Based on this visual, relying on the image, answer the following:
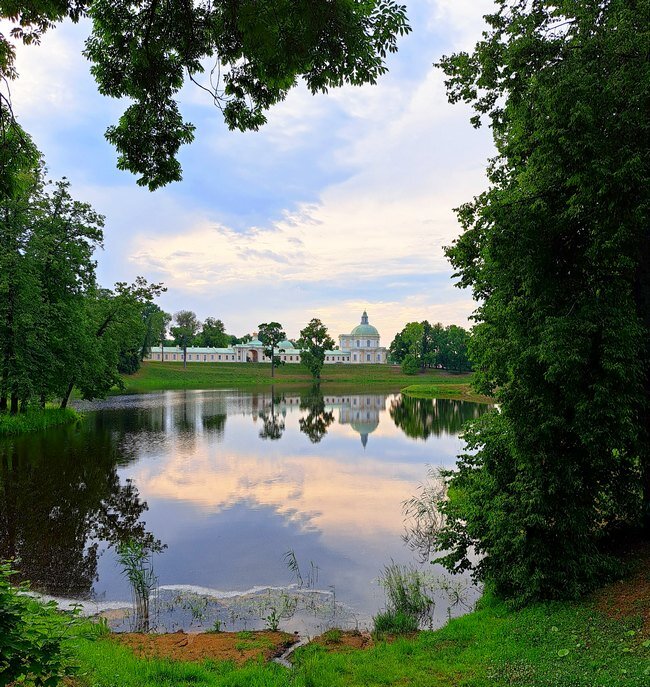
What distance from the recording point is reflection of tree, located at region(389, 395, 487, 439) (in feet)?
95.5

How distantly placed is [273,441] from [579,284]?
67.5 ft

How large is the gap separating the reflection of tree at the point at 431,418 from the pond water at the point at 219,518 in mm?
2344

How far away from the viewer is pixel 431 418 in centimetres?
3566

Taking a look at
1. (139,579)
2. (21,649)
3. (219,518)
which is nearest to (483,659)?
(21,649)

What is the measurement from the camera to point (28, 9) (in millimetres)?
5082

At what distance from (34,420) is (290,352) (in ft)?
345

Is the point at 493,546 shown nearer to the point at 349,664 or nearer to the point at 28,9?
the point at 349,664

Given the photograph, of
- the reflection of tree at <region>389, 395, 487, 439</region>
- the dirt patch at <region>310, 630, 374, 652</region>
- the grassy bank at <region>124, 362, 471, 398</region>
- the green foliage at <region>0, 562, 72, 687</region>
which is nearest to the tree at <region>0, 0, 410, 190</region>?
the green foliage at <region>0, 562, 72, 687</region>

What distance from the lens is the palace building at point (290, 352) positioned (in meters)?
114

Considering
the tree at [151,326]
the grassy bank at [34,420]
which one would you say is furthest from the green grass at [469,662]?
the tree at [151,326]

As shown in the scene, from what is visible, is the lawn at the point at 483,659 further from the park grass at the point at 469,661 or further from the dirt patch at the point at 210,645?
the dirt patch at the point at 210,645

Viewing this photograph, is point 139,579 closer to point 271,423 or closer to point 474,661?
point 474,661

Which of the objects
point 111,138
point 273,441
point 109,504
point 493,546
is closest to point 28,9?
point 111,138

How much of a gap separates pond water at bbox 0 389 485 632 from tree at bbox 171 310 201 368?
82.8 meters
